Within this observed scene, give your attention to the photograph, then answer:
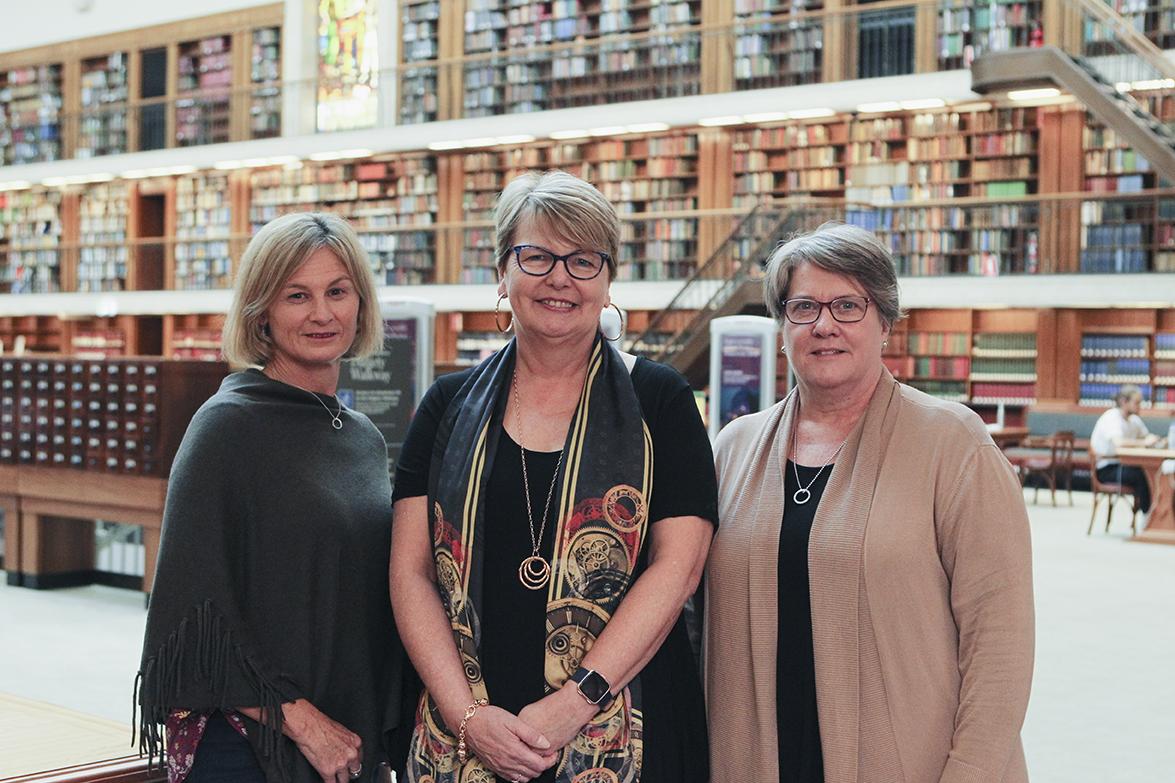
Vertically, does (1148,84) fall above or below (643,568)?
above

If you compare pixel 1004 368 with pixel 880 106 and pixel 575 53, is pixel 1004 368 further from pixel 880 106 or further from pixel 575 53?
pixel 575 53

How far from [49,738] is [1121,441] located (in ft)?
29.4

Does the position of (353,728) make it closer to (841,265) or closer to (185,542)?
(185,542)

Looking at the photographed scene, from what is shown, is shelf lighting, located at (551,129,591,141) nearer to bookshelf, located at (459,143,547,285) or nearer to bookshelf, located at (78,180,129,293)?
bookshelf, located at (459,143,547,285)

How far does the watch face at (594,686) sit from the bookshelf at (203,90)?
16806 mm

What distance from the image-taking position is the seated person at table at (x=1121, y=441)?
9.48 m

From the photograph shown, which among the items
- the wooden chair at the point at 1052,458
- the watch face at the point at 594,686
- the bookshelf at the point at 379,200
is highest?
the bookshelf at the point at 379,200

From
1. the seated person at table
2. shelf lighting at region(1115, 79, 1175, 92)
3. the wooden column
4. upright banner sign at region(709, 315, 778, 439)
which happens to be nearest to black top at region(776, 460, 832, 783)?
upright banner sign at region(709, 315, 778, 439)

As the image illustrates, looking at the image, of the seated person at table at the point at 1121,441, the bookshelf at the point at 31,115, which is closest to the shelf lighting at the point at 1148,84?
the seated person at table at the point at 1121,441

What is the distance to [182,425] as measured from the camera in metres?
5.95

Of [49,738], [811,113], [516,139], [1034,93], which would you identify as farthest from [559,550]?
[516,139]

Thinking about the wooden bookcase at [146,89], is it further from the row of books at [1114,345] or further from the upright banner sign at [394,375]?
the upright banner sign at [394,375]

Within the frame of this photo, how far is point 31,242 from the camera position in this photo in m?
19.0

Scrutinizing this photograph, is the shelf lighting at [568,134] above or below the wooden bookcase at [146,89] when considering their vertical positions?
below
